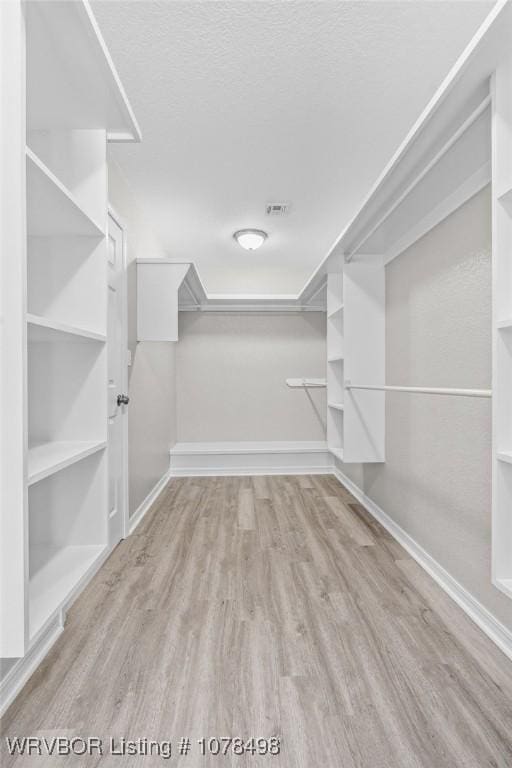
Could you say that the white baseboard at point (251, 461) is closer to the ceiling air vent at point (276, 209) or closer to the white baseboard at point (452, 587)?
the white baseboard at point (452, 587)

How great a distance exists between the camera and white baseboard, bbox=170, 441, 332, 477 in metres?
4.35

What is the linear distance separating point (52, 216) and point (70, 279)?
200 mm

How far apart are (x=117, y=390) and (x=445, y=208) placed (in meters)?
2.07

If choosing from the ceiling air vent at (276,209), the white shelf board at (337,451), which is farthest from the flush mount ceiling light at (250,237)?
the white shelf board at (337,451)

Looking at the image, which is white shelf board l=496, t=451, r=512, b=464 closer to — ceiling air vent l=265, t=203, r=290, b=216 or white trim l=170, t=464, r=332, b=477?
ceiling air vent l=265, t=203, r=290, b=216

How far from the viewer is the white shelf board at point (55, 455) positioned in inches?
35.5

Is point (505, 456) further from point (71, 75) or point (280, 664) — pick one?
point (71, 75)

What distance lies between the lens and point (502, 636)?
152cm

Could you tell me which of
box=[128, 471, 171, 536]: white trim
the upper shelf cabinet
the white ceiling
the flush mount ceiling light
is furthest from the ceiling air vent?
box=[128, 471, 171, 536]: white trim

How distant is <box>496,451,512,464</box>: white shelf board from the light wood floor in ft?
2.61

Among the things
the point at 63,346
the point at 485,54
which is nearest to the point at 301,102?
the point at 485,54

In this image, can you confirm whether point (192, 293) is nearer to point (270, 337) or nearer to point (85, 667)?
point (270, 337)

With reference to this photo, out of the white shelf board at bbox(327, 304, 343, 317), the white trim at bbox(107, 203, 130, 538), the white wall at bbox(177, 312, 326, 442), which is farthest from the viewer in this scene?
the white wall at bbox(177, 312, 326, 442)

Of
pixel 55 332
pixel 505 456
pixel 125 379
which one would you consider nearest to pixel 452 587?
pixel 505 456
